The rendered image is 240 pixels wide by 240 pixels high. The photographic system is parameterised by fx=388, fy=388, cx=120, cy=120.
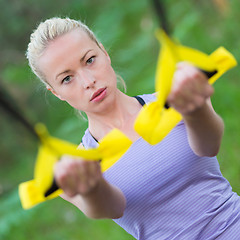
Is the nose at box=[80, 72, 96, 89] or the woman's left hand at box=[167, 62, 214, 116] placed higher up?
the woman's left hand at box=[167, 62, 214, 116]

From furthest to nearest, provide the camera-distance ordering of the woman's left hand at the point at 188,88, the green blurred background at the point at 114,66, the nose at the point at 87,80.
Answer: the green blurred background at the point at 114,66
the nose at the point at 87,80
the woman's left hand at the point at 188,88

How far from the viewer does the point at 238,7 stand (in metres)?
2.23

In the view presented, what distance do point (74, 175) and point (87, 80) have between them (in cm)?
26

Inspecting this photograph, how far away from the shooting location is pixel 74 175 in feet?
1.34

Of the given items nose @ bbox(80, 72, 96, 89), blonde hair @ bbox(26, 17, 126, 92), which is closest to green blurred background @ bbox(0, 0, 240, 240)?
blonde hair @ bbox(26, 17, 126, 92)

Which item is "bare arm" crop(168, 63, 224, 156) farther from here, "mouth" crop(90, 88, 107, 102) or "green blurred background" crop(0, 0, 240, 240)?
"green blurred background" crop(0, 0, 240, 240)

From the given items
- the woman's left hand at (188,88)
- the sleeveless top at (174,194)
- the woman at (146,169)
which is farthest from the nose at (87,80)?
the woman's left hand at (188,88)

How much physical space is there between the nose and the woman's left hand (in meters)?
0.24

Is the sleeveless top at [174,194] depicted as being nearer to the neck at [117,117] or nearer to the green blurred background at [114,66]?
the neck at [117,117]

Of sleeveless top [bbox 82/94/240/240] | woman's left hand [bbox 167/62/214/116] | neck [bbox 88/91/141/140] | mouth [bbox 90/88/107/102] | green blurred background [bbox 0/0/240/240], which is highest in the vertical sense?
woman's left hand [bbox 167/62/214/116]

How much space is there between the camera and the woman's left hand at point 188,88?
1.33 ft

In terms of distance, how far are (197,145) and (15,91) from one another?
3.10 m

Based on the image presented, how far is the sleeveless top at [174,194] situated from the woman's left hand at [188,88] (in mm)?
266

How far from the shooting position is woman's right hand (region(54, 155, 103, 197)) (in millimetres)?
406
